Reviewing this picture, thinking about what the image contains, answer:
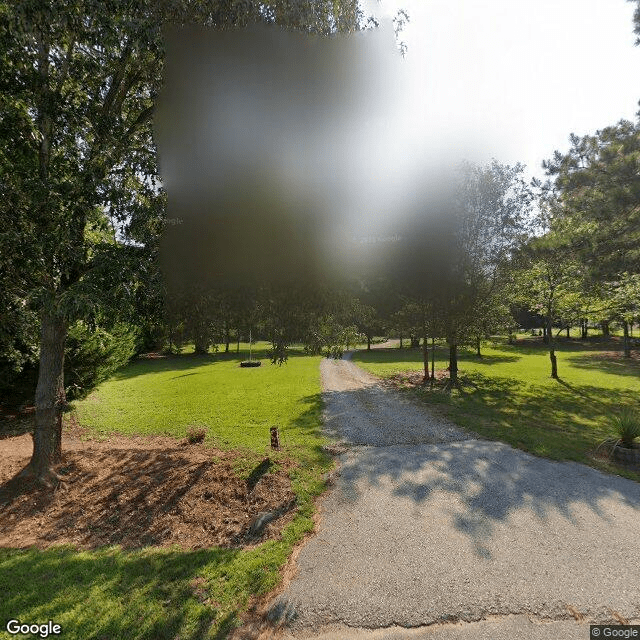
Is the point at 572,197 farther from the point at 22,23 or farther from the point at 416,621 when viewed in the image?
the point at 22,23

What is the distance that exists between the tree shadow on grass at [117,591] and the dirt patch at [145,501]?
0.48 meters

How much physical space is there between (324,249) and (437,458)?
248 inches

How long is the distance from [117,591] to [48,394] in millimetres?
5553

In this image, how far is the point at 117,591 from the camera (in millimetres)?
4934

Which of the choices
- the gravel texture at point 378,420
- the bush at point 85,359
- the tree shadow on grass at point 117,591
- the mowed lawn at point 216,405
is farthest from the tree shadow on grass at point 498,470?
the bush at point 85,359

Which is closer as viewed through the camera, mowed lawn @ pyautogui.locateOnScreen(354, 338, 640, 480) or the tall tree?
the tall tree

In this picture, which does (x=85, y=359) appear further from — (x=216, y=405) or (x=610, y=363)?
(x=610, y=363)

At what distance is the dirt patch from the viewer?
257 inches

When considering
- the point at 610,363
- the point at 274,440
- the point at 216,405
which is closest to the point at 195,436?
the point at 274,440

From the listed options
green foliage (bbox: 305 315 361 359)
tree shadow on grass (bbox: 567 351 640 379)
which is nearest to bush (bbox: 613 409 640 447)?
green foliage (bbox: 305 315 361 359)

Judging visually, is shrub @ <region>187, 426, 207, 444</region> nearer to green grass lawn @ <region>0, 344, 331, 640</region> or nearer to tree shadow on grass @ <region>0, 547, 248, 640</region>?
green grass lawn @ <region>0, 344, 331, 640</region>

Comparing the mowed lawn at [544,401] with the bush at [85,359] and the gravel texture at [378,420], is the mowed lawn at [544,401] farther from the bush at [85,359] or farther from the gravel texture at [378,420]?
the bush at [85,359]

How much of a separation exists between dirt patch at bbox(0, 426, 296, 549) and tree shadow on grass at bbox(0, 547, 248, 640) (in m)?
0.48

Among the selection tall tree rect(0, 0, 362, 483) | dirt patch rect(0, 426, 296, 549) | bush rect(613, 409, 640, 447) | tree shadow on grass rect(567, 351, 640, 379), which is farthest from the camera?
tree shadow on grass rect(567, 351, 640, 379)
